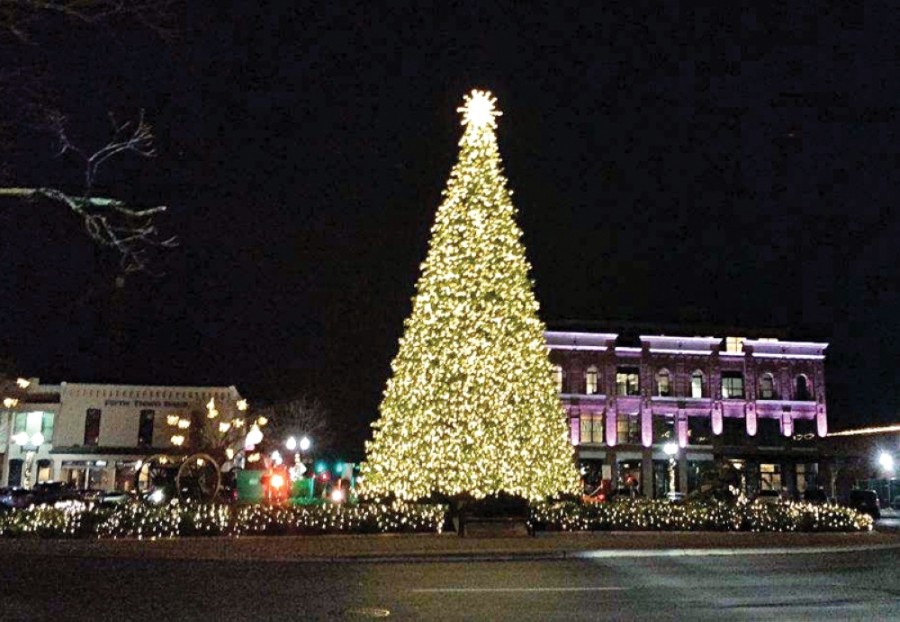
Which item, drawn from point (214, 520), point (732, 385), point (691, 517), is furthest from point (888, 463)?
Answer: point (214, 520)

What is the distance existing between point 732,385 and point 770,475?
671 centimetres

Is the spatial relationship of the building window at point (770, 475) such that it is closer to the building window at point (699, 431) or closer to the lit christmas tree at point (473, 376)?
the building window at point (699, 431)

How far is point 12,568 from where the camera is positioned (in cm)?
1603

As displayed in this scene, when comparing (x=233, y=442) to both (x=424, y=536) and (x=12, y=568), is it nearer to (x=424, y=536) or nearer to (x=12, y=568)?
(x=424, y=536)

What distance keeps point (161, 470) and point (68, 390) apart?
19.0 meters

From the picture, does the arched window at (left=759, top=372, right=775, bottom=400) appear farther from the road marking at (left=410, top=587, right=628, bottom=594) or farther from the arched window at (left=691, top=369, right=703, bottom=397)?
the road marking at (left=410, top=587, right=628, bottom=594)

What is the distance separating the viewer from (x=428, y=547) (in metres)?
19.9

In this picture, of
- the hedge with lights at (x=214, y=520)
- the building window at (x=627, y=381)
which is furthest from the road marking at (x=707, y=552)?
the building window at (x=627, y=381)

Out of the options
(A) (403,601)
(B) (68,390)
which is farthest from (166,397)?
(A) (403,601)

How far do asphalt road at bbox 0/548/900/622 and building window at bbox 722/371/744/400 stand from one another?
45.9 metres

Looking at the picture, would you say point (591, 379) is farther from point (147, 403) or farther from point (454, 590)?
point (454, 590)

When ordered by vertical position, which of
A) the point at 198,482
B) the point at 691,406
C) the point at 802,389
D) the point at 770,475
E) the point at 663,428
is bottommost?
the point at 198,482

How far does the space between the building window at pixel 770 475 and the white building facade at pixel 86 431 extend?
3803cm

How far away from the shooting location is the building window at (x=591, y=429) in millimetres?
61344
